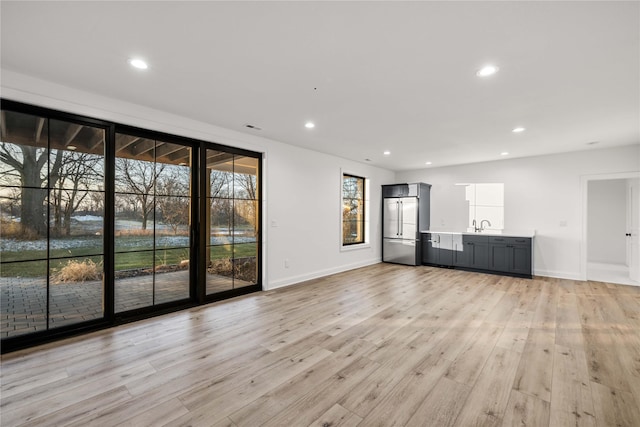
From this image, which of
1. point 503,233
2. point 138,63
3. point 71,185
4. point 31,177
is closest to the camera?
point 138,63

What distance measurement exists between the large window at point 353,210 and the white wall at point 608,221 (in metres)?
5.99

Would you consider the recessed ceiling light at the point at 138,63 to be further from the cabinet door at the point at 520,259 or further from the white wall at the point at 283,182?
the cabinet door at the point at 520,259

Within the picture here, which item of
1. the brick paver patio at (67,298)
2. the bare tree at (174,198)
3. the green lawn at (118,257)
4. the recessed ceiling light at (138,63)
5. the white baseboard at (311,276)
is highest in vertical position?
the recessed ceiling light at (138,63)

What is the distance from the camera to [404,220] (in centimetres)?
A: 711

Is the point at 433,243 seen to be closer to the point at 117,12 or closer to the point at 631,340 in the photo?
the point at 631,340

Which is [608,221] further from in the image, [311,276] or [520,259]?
[311,276]

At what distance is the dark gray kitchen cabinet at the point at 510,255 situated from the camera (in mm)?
5641

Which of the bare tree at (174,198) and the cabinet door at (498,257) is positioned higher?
the bare tree at (174,198)

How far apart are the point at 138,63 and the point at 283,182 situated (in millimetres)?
2843

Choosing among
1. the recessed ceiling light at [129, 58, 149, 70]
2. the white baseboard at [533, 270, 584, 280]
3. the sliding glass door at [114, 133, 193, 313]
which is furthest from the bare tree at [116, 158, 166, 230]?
the white baseboard at [533, 270, 584, 280]

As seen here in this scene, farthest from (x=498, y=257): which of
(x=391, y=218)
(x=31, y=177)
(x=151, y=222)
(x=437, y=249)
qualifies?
(x=31, y=177)

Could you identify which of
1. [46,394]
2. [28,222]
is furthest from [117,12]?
[46,394]

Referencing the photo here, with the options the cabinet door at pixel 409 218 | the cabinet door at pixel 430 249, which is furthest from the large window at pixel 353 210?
the cabinet door at pixel 430 249

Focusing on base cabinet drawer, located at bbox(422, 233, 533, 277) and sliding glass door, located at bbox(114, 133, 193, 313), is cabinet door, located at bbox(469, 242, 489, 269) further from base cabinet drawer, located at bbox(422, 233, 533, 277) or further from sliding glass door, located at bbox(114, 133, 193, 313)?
sliding glass door, located at bbox(114, 133, 193, 313)
